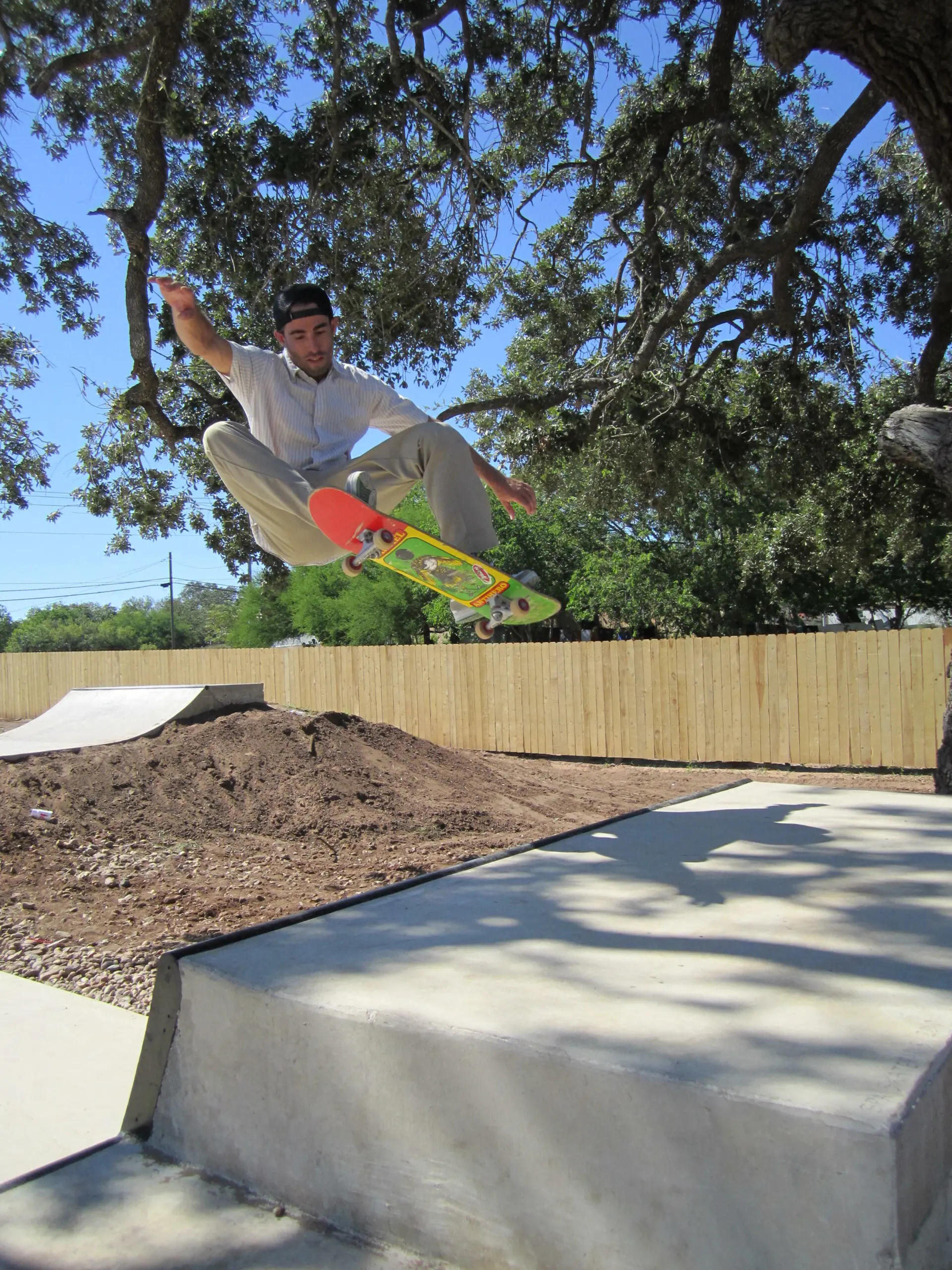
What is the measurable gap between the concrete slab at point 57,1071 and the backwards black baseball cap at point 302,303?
3.38m

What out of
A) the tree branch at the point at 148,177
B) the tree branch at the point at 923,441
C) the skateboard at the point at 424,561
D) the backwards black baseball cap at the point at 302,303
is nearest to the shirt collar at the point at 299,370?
the backwards black baseball cap at the point at 302,303

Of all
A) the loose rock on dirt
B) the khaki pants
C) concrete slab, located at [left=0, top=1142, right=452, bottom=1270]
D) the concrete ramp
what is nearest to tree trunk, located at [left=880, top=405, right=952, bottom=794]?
the khaki pants

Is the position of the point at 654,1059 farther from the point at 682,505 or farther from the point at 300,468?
the point at 682,505

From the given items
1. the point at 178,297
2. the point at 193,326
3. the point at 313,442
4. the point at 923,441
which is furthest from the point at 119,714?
the point at 923,441

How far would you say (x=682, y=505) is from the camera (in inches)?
1070

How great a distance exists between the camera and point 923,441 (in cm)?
641

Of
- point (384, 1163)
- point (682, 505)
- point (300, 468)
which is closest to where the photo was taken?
point (384, 1163)

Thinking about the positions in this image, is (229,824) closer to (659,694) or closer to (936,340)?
(936,340)

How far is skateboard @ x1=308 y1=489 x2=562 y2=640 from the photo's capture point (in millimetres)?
4527

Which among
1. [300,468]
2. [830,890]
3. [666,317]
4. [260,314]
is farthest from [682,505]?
[830,890]

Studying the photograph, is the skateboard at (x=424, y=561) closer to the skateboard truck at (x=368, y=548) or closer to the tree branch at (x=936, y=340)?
the skateboard truck at (x=368, y=548)

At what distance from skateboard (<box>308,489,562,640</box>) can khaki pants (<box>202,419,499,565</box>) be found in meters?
0.11

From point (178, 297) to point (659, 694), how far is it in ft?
38.5

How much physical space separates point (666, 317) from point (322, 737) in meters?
5.59
